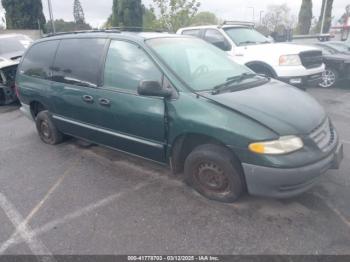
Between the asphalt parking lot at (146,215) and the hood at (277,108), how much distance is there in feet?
2.80

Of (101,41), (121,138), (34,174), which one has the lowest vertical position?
(34,174)

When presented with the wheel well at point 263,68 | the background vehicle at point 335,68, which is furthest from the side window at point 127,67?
the background vehicle at point 335,68

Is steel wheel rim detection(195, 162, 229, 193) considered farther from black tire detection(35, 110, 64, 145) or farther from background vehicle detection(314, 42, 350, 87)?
background vehicle detection(314, 42, 350, 87)

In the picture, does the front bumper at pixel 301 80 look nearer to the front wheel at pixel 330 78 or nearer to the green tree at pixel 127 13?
the front wheel at pixel 330 78

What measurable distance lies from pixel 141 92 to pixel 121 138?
2.81ft

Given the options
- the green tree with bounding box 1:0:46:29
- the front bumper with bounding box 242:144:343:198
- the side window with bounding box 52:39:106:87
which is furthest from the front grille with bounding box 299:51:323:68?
the green tree with bounding box 1:0:46:29

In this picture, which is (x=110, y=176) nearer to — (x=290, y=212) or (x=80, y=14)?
(x=290, y=212)

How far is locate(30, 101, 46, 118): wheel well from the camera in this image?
505 cm

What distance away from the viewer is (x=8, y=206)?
3.39 m

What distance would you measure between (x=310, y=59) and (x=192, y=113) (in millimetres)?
5646

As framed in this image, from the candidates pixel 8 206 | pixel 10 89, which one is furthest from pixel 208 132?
pixel 10 89

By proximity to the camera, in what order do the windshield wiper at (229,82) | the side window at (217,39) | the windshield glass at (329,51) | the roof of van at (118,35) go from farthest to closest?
1. the windshield glass at (329,51)
2. the side window at (217,39)
3. the roof of van at (118,35)
4. the windshield wiper at (229,82)

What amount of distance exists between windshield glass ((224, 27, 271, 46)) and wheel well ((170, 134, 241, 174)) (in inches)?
206

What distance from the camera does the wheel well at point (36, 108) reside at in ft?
16.6
